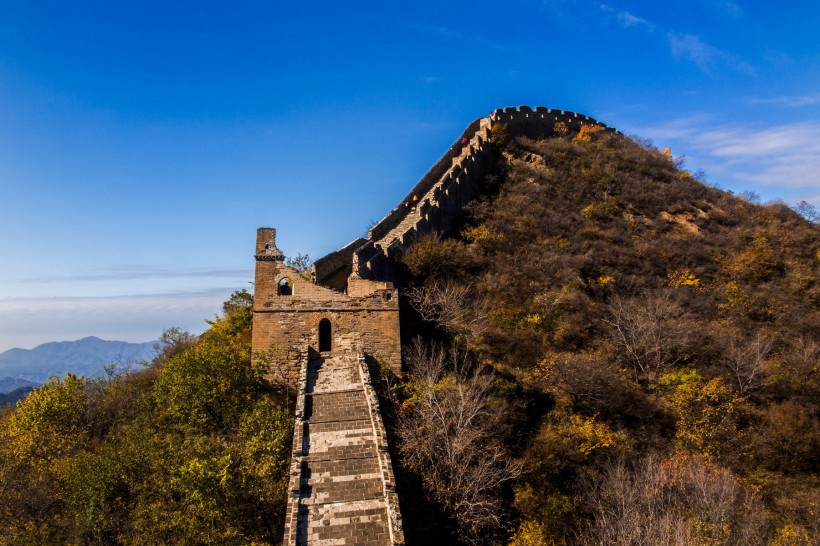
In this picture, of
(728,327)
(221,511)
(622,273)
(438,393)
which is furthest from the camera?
(622,273)

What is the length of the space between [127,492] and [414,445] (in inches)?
331

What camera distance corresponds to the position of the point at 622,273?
29625 millimetres

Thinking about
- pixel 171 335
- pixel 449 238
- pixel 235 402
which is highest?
pixel 449 238

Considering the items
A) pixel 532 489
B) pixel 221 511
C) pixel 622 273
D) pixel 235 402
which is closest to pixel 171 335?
pixel 235 402

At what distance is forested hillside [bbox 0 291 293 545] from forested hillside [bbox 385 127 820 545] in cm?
437

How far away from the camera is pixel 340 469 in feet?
44.8

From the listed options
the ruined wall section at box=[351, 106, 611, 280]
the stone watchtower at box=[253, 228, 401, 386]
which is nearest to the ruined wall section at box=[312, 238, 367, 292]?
the ruined wall section at box=[351, 106, 611, 280]

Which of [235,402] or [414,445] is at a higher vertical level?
[235,402]

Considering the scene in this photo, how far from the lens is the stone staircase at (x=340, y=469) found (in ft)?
39.3

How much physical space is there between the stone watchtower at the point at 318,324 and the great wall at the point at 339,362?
35 mm

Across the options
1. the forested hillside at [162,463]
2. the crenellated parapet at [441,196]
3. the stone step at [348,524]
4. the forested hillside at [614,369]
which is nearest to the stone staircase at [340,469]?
the stone step at [348,524]

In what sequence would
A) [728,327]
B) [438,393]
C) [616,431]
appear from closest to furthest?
[438,393] → [616,431] → [728,327]

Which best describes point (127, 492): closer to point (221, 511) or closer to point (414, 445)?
point (221, 511)

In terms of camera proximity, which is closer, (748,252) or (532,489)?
(532,489)
